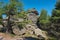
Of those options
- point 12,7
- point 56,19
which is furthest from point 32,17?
point 56,19

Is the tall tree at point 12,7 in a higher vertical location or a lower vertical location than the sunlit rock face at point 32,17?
higher

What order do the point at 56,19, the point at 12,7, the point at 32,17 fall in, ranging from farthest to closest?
1. the point at 32,17
2. the point at 12,7
3. the point at 56,19

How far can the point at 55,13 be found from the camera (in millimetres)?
25875

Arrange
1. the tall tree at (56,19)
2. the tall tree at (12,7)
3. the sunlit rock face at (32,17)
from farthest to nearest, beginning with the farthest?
the sunlit rock face at (32,17)
the tall tree at (12,7)
the tall tree at (56,19)

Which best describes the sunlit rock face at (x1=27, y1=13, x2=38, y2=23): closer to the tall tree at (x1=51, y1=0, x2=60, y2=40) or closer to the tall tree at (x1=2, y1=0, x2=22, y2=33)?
the tall tree at (x1=2, y1=0, x2=22, y2=33)

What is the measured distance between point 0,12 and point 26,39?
30.3 feet

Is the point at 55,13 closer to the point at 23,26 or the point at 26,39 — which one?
the point at 26,39

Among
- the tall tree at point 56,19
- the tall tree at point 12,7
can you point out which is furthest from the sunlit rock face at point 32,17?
the tall tree at point 56,19

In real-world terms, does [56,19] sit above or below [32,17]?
above

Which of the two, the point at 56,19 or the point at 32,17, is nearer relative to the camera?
the point at 56,19

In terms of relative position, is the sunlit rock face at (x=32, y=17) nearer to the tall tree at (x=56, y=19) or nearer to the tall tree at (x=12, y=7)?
the tall tree at (x=12, y=7)

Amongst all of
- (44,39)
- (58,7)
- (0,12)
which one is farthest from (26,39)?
(58,7)

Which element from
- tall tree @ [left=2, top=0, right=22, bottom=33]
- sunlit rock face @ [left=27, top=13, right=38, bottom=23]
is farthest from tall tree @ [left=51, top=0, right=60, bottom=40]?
sunlit rock face @ [left=27, top=13, right=38, bottom=23]

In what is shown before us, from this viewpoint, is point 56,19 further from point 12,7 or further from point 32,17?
point 32,17
